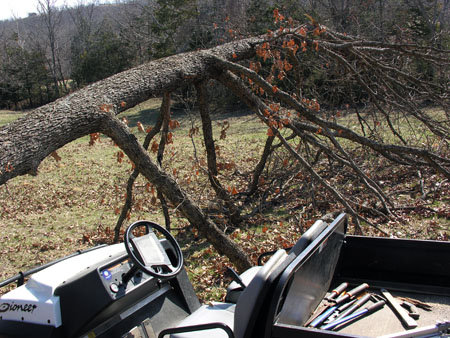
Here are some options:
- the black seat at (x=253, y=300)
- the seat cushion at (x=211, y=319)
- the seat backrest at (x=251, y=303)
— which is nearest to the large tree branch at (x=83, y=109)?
the seat cushion at (x=211, y=319)

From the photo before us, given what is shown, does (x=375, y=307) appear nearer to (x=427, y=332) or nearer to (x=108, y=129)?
(x=427, y=332)

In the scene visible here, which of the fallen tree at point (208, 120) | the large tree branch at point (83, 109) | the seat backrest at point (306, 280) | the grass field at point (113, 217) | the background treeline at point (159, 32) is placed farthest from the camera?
the background treeline at point (159, 32)

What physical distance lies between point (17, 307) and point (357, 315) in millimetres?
1990

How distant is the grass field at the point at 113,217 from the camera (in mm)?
6041

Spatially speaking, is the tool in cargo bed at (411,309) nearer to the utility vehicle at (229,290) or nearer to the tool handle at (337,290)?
the utility vehicle at (229,290)

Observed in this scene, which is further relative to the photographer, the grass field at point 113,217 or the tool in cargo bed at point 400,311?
the grass field at point 113,217

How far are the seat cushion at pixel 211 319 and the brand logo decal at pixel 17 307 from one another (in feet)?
2.82

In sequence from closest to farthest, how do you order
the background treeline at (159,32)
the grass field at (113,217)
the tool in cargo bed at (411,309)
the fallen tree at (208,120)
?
the tool in cargo bed at (411,309), the fallen tree at (208,120), the grass field at (113,217), the background treeline at (159,32)

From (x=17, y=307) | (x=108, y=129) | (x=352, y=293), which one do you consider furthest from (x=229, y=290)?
(x=108, y=129)

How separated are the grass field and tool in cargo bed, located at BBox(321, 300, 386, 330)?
2.51 meters

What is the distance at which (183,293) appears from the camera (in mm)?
3078

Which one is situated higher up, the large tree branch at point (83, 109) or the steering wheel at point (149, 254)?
the large tree branch at point (83, 109)

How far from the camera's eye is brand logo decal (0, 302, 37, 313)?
8.41 ft

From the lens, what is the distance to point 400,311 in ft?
8.08
